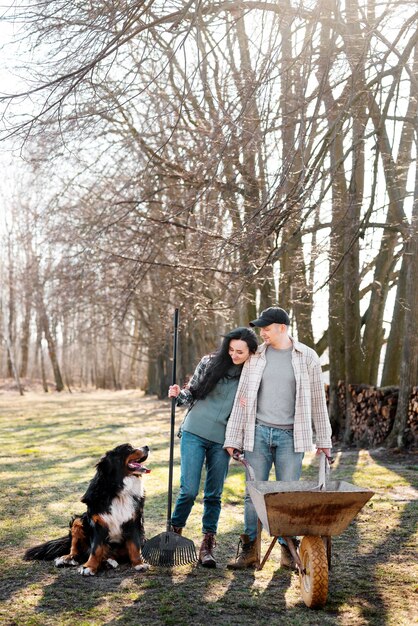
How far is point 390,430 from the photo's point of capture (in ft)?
40.6

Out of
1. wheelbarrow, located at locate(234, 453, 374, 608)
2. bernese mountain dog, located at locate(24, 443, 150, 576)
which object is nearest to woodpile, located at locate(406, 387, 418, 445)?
bernese mountain dog, located at locate(24, 443, 150, 576)

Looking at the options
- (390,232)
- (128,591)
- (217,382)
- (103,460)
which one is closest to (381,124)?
(390,232)

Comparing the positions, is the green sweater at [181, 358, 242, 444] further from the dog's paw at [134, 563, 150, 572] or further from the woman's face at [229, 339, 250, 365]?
the dog's paw at [134, 563, 150, 572]

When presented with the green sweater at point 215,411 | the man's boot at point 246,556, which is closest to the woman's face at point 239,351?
the green sweater at point 215,411

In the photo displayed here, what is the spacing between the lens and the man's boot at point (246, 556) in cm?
542

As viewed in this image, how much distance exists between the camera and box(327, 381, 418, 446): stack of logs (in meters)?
12.3

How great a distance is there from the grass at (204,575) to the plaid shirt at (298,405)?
928 millimetres

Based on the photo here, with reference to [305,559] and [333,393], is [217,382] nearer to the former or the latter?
[305,559]

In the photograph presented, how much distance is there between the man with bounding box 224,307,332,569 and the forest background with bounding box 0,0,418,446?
1476 millimetres

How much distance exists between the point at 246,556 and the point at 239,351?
1.44 meters

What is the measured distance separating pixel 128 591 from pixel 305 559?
1153 millimetres

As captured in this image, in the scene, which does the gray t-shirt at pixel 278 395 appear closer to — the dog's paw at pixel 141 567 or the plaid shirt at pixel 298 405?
the plaid shirt at pixel 298 405

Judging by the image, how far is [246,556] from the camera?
5441 mm

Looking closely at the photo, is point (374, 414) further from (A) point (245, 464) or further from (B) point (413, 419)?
(A) point (245, 464)
